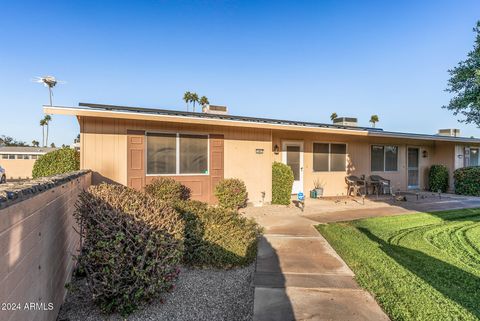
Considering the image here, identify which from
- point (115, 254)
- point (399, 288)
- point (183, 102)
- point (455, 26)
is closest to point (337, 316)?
point (399, 288)

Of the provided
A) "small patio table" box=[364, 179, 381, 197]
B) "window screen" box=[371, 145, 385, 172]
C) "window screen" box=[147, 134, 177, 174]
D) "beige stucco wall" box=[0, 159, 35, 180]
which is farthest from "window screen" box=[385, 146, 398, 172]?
"beige stucco wall" box=[0, 159, 35, 180]

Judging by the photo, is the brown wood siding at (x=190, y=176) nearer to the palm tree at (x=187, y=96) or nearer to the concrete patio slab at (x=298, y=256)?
the concrete patio slab at (x=298, y=256)

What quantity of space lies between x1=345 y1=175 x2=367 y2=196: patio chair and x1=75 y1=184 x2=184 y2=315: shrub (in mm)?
10068

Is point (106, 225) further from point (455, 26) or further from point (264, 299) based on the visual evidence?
point (455, 26)

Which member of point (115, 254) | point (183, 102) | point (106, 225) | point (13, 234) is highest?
point (183, 102)

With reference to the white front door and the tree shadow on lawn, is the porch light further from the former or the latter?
the tree shadow on lawn

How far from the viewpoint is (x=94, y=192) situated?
3.38m

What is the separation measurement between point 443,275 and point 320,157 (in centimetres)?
777

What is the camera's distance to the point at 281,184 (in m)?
9.17

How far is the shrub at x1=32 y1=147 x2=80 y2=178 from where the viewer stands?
7.20m

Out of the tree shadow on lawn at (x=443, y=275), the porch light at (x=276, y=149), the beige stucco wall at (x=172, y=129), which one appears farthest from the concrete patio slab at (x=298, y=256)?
the porch light at (x=276, y=149)

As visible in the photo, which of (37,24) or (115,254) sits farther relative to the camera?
(37,24)

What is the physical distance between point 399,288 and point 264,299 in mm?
1598

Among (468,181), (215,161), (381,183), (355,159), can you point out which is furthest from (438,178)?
(215,161)
